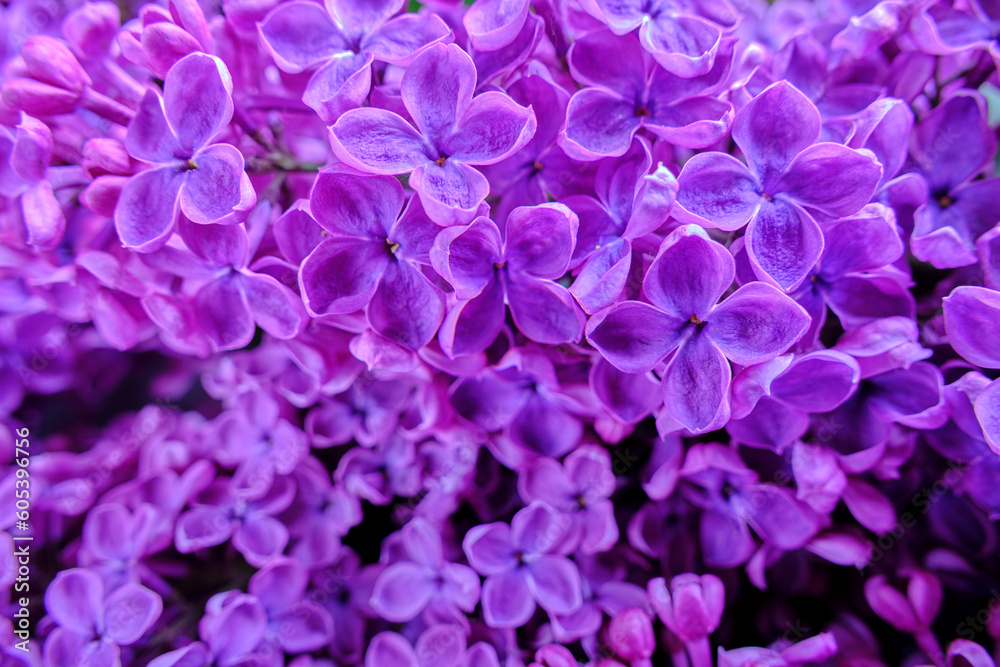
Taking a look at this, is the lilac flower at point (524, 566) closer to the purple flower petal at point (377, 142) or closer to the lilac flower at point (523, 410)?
the lilac flower at point (523, 410)

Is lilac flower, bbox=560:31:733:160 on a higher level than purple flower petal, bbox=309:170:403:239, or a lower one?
higher

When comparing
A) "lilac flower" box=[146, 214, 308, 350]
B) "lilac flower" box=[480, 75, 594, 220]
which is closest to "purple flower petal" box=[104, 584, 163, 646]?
"lilac flower" box=[146, 214, 308, 350]

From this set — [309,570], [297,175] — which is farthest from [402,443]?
[297,175]

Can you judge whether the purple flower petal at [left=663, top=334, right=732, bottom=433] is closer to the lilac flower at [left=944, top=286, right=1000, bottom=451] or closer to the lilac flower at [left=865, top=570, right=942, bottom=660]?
the lilac flower at [left=944, top=286, right=1000, bottom=451]

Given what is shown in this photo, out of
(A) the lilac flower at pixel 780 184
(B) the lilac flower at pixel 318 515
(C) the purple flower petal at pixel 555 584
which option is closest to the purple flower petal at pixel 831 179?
(A) the lilac flower at pixel 780 184

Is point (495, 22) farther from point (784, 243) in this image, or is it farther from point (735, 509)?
point (735, 509)

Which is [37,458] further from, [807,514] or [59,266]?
[807,514]
